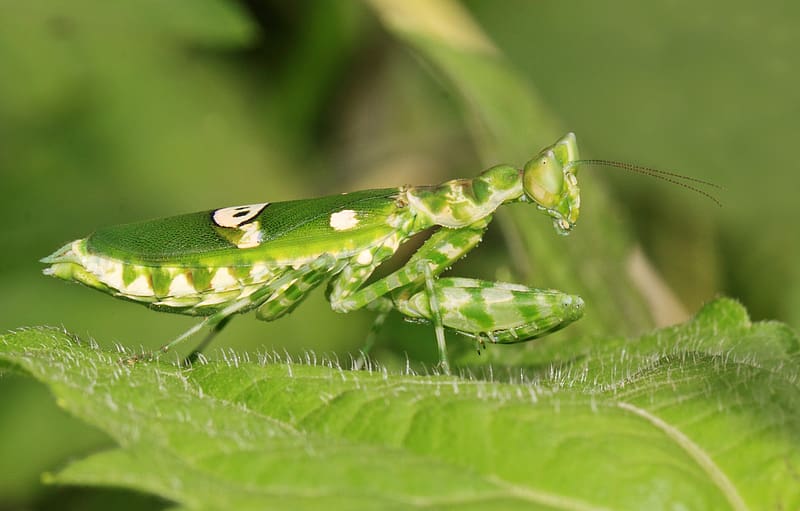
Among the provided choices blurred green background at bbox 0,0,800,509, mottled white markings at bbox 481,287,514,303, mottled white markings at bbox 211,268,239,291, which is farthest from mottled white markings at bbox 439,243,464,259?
blurred green background at bbox 0,0,800,509

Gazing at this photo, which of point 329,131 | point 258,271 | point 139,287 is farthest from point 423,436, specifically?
point 329,131

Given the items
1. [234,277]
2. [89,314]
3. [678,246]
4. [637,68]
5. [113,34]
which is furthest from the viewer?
[637,68]

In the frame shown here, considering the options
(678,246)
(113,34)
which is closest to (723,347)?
(678,246)

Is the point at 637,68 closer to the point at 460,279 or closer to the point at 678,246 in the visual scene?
the point at 678,246

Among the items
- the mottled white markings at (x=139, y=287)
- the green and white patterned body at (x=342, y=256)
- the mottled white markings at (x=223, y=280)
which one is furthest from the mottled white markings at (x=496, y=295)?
the mottled white markings at (x=139, y=287)

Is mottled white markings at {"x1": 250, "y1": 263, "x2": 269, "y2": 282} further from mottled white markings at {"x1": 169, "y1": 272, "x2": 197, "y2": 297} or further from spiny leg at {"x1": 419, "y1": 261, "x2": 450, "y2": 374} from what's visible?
spiny leg at {"x1": 419, "y1": 261, "x2": 450, "y2": 374}

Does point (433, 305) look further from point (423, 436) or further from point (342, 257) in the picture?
point (423, 436)
